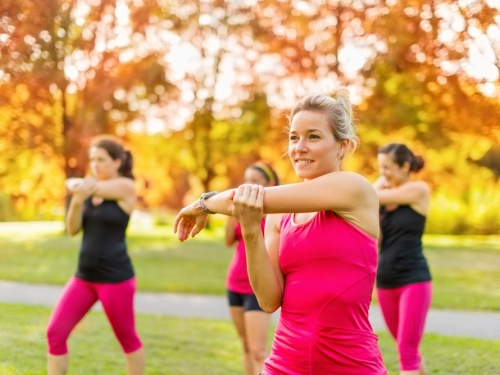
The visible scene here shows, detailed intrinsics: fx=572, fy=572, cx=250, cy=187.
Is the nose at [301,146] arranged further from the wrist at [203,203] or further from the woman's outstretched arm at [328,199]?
the wrist at [203,203]

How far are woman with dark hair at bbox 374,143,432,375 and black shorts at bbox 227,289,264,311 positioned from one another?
1099 mm

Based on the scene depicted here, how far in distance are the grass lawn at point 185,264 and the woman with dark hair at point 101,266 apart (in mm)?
6609

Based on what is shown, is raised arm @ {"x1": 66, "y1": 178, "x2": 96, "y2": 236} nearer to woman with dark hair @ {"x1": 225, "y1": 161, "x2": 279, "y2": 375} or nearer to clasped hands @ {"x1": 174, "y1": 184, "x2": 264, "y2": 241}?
woman with dark hair @ {"x1": 225, "y1": 161, "x2": 279, "y2": 375}

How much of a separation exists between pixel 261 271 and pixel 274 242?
0.24 meters

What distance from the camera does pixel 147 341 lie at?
7094mm

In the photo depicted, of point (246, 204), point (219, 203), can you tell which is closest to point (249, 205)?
point (246, 204)

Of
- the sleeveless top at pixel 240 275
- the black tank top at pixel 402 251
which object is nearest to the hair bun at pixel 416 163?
the black tank top at pixel 402 251

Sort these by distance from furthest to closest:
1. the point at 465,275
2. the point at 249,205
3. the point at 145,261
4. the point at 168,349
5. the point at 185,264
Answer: the point at 145,261 < the point at 185,264 < the point at 465,275 < the point at 168,349 < the point at 249,205

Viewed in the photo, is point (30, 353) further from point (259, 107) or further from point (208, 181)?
point (208, 181)

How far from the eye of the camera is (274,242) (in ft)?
7.99

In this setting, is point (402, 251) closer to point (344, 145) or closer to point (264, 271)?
point (344, 145)

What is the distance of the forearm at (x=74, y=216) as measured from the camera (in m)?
4.71

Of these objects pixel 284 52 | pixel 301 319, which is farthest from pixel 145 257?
pixel 301 319

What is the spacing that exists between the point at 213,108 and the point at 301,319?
18.1 metres
